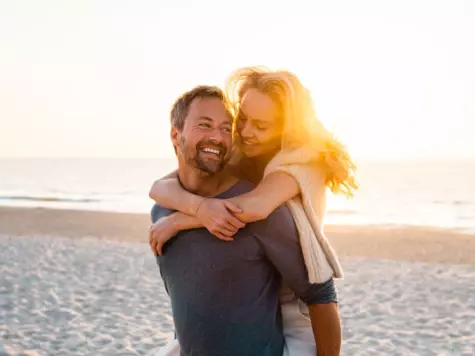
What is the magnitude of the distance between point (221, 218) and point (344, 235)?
1535cm

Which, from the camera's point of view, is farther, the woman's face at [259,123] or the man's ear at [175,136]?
the woman's face at [259,123]

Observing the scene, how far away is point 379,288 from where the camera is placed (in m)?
9.45

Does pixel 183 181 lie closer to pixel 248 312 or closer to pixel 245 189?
pixel 245 189

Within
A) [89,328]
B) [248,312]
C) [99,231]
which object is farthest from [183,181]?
[99,231]

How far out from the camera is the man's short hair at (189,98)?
225 cm

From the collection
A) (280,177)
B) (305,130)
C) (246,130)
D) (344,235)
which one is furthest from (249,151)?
(344,235)

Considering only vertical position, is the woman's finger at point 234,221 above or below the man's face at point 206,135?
below

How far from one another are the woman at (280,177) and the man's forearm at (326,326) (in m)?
0.07

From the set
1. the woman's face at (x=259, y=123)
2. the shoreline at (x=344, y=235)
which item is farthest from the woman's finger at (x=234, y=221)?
the shoreline at (x=344, y=235)

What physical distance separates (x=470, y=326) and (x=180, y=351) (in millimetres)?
5965

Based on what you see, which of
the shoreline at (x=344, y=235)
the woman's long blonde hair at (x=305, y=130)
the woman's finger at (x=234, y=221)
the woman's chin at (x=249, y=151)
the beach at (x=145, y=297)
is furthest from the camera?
the shoreline at (x=344, y=235)

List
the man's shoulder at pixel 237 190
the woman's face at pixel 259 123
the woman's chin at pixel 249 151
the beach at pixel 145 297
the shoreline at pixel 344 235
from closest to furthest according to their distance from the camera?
the man's shoulder at pixel 237 190 < the woman's face at pixel 259 123 < the woman's chin at pixel 249 151 < the beach at pixel 145 297 < the shoreline at pixel 344 235

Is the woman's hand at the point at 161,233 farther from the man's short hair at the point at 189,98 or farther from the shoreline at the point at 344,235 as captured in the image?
the shoreline at the point at 344,235

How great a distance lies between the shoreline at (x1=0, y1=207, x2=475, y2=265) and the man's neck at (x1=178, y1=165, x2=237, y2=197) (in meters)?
11.0
